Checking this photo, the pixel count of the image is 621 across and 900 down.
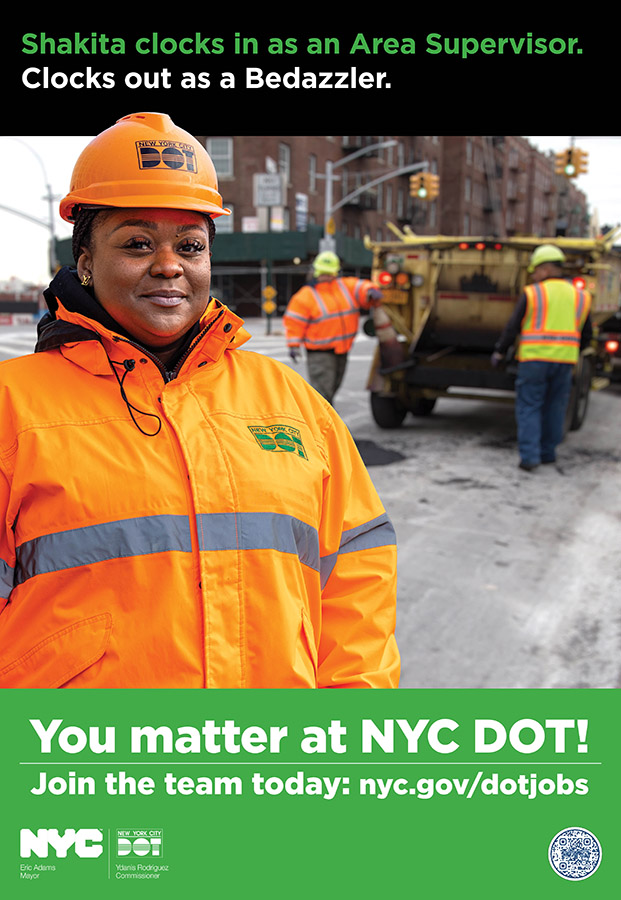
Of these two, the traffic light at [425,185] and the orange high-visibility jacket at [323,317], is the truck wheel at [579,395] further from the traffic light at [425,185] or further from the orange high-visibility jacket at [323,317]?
the traffic light at [425,185]

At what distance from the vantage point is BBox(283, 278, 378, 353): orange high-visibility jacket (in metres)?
8.02

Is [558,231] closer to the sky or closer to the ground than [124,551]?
closer to the sky

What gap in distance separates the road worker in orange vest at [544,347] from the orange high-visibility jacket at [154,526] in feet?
19.1

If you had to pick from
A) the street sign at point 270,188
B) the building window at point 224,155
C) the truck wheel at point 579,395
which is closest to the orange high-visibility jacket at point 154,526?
the truck wheel at point 579,395

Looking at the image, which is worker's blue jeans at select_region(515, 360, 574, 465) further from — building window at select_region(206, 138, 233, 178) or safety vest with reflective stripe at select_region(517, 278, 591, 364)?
building window at select_region(206, 138, 233, 178)

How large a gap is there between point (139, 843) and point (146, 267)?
969mm

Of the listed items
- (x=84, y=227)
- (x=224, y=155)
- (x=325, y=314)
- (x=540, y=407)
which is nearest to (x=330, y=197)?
(x=224, y=155)

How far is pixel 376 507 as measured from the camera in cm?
173

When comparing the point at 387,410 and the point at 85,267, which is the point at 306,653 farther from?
the point at 387,410
